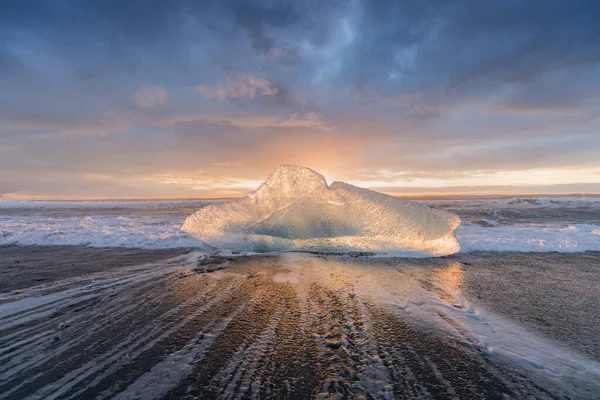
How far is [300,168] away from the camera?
261 inches

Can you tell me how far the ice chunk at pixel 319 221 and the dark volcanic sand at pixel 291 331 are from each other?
1063 mm

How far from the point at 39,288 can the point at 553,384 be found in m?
6.42

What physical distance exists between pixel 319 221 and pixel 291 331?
3949 mm

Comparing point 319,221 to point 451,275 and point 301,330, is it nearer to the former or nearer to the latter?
point 451,275

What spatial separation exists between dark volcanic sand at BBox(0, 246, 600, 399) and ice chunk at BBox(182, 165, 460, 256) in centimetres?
106

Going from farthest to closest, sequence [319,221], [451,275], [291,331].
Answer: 1. [319,221]
2. [451,275]
3. [291,331]

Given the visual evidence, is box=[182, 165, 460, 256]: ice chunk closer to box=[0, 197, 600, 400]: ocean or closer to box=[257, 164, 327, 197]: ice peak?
Answer: box=[257, 164, 327, 197]: ice peak

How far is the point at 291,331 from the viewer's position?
2768mm

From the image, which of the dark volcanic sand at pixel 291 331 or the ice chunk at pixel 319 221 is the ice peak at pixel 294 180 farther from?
the dark volcanic sand at pixel 291 331

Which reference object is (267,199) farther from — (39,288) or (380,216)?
(39,288)

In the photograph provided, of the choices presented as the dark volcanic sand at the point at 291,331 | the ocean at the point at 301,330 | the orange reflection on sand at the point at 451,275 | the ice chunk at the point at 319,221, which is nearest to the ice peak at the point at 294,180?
the ice chunk at the point at 319,221

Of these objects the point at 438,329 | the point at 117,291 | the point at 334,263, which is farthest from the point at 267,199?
the point at 438,329

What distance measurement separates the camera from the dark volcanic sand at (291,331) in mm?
1972

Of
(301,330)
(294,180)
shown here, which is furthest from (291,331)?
(294,180)
